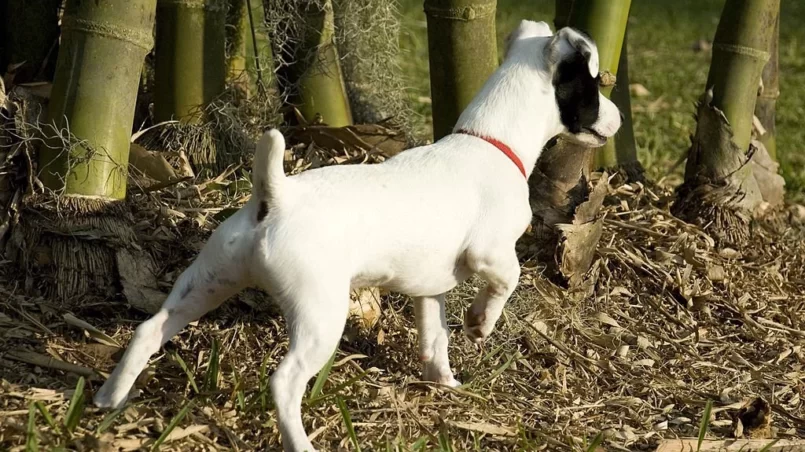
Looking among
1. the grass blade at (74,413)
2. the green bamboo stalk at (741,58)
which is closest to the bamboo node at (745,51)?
the green bamboo stalk at (741,58)

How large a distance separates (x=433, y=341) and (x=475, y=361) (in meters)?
0.31

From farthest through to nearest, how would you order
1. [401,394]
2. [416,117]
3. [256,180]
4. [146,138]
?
[416,117] → [146,138] → [401,394] → [256,180]

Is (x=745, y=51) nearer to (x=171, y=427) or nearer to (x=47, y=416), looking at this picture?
(x=171, y=427)

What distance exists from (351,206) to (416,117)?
2837 millimetres

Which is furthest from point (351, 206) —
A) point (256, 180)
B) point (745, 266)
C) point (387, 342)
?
point (745, 266)

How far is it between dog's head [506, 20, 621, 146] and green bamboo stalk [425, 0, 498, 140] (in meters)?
0.54

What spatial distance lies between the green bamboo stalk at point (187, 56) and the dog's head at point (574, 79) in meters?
1.24

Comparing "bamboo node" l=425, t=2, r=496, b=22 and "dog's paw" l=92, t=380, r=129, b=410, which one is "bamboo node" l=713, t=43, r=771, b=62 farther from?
"dog's paw" l=92, t=380, r=129, b=410

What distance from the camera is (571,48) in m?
3.30

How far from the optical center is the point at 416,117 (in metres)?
5.61

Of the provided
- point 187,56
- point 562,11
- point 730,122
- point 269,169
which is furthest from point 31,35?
point 730,122

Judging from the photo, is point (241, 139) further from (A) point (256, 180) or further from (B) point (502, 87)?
(A) point (256, 180)

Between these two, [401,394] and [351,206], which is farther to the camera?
[401,394]

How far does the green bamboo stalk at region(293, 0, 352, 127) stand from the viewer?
4.57 meters
